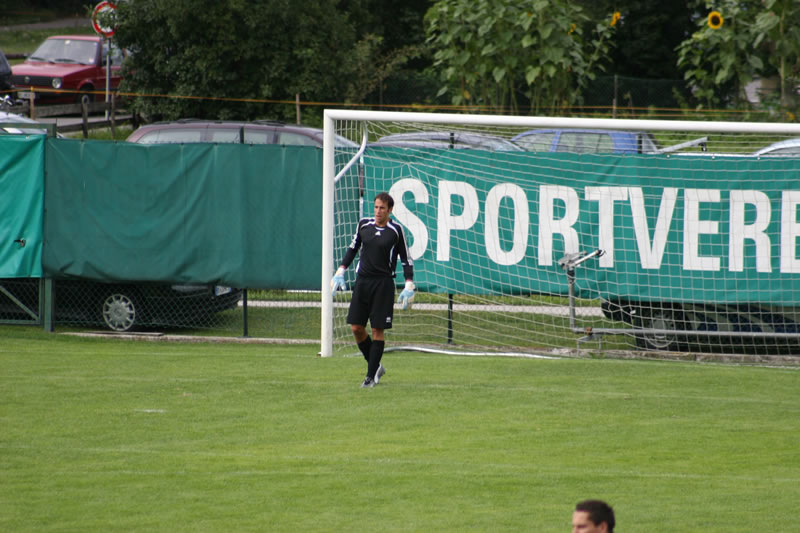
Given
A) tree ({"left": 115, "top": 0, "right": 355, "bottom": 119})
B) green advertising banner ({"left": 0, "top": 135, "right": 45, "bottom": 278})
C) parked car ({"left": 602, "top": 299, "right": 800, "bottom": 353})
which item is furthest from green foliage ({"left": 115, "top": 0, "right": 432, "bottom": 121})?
parked car ({"left": 602, "top": 299, "right": 800, "bottom": 353})

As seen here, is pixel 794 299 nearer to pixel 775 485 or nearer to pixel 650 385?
pixel 650 385

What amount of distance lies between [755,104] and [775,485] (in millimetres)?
20281

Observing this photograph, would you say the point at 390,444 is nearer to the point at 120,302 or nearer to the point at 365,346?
the point at 365,346

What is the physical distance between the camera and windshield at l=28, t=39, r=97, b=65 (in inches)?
1172

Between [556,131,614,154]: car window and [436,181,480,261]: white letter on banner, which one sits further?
[556,131,614,154]: car window

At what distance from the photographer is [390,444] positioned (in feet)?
27.2

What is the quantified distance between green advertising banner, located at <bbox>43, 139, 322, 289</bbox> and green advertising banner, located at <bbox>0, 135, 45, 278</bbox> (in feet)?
0.44

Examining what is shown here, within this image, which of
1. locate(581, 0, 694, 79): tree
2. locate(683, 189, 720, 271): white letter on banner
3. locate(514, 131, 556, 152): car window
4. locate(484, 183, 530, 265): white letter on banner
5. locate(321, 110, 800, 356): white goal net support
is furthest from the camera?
locate(581, 0, 694, 79): tree

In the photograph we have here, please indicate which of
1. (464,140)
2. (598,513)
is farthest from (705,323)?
(598,513)

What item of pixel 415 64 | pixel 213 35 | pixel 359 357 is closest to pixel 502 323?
pixel 359 357

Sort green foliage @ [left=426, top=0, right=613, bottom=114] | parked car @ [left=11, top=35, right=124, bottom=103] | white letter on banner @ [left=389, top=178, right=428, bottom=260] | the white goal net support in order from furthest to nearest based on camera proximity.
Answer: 1. parked car @ [left=11, top=35, right=124, bottom=103]
2. green foliage @ [left=426, top=0, right=613, bottom=114]
3. white letter on banner @ [left=389, top=178, right=428, bottom=260]
4. the white goal net support

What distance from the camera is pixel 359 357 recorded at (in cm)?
1253

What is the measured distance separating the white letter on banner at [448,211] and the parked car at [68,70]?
16.6 metres

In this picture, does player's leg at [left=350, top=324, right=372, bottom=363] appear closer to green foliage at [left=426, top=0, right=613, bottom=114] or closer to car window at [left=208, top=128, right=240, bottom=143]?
car window at [left=208, top=128, right=240, bottom=143]
